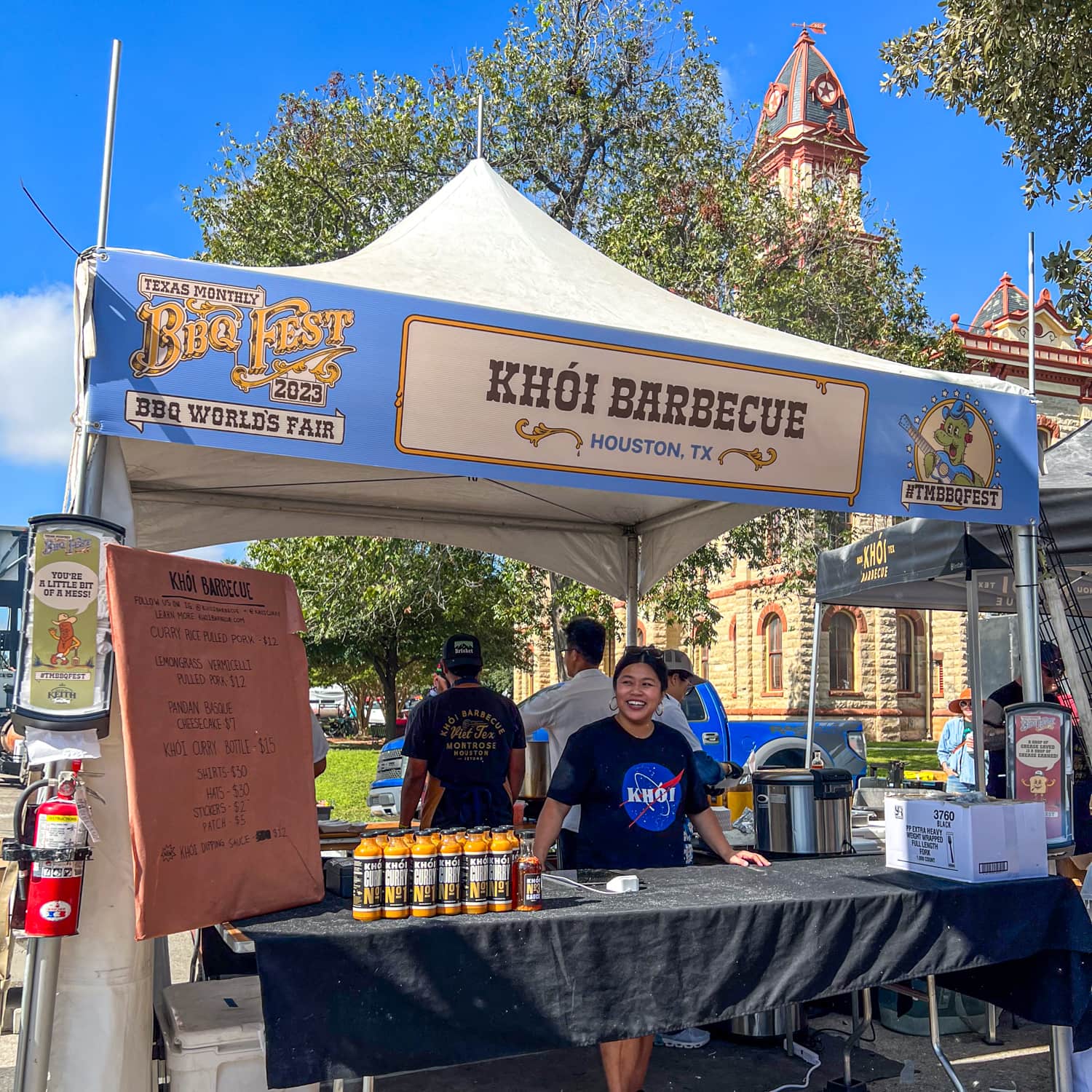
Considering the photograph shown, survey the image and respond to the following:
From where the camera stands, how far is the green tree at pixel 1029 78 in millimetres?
7254

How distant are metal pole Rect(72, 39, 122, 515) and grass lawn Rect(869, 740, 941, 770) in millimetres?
19289

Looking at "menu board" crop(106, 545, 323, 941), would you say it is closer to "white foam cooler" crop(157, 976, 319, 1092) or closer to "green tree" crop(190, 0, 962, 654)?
"white foam cooler" crop(157, 976, 319, 1092)

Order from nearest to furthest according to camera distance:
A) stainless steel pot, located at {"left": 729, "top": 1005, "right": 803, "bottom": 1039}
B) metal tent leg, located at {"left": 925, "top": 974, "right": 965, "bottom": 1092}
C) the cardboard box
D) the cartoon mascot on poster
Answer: the cartoon mascot on poster < the cardboard box < metal tent leg, located at {"left": 925, "top": 974, "right": 965, "bottom": 1092} < stainless steel pot, located at {"left": 729, "top": 1005, "right": 803, "bottom": 1039}

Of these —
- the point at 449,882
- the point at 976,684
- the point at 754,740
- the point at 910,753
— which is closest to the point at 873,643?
the point at 910,753

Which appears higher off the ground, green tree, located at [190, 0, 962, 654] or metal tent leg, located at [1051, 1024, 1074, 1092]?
green tree, located at [190, 0, 962, 654]

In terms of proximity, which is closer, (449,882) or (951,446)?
(449,882)

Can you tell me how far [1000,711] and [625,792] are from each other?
2.54m

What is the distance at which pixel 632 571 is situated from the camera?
6.52m

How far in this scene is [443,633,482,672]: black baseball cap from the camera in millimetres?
4711

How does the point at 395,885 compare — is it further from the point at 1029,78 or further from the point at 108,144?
the point at 1029,78

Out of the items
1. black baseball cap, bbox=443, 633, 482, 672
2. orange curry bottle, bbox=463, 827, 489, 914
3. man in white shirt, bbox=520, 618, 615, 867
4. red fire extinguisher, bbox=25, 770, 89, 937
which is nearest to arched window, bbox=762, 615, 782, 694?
man in white shirt, bbox=520, 618, 615, 867

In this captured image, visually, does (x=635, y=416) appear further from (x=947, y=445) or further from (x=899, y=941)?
(x=899, y=941)

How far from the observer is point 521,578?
1284 centimetres

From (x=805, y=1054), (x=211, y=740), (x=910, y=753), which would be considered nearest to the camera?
(x=211, y=740)
